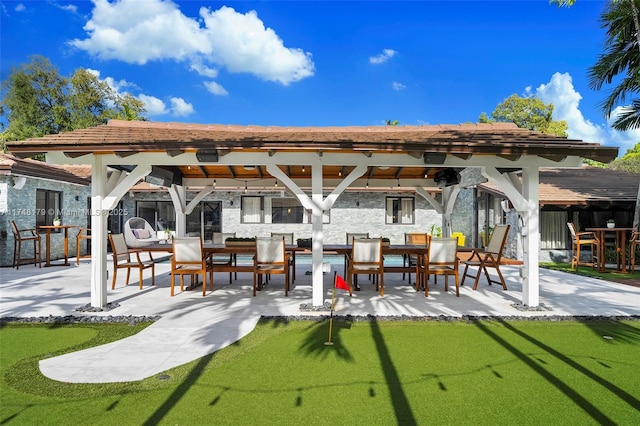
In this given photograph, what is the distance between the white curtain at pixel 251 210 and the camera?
17875 mm

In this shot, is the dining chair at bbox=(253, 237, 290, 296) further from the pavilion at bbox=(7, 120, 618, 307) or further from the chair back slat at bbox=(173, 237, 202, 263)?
the pavilion at bbox=(7, 120, 618, 307)

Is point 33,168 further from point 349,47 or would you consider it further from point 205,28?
point 349,47

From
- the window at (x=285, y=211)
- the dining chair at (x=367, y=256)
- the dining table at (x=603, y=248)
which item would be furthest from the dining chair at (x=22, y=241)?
the dining table at (x=603, y=248)

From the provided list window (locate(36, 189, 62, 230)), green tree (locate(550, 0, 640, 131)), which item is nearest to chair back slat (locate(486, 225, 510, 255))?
green tree (locate(550, 0, 640, 131))

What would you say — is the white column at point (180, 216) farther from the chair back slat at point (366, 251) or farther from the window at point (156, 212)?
the window at point (156, 212)

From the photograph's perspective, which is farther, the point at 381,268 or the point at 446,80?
the point at 446,80

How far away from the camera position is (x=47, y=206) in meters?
12.6

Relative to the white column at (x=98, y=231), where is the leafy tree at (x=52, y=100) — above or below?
above

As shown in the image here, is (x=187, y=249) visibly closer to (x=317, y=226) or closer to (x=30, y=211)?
(x=317, y=226)

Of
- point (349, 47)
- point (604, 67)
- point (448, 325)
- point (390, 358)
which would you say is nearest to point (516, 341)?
point (448, 325)

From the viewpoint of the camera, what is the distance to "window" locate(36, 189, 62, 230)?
1220 centimetres

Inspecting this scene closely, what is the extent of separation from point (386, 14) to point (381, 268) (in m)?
12.8

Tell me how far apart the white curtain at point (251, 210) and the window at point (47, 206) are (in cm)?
701

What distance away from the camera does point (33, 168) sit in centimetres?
A: 1101
